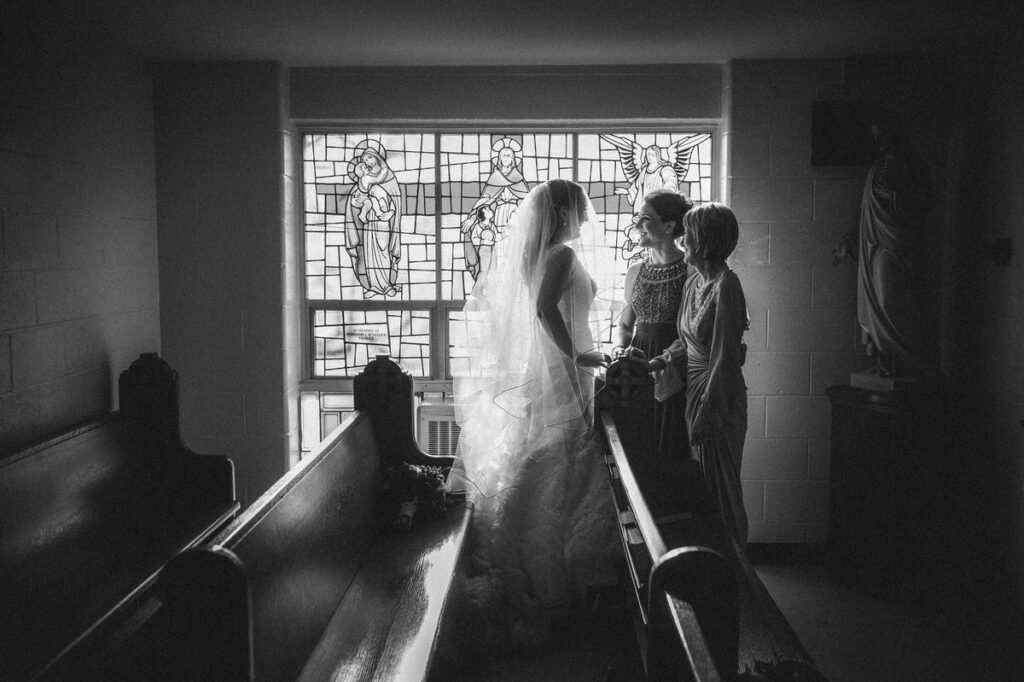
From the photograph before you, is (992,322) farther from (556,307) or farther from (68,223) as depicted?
(68,223)

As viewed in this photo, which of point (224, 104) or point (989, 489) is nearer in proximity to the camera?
point (989, 489)

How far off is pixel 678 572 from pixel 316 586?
53.0 inches

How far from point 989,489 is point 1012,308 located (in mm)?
935

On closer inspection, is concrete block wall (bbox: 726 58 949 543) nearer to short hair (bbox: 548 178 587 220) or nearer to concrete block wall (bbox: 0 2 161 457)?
short hair (bbox: 548 178 587 220)

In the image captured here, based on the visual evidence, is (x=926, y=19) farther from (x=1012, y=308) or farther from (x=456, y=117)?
(x=456, y=117)

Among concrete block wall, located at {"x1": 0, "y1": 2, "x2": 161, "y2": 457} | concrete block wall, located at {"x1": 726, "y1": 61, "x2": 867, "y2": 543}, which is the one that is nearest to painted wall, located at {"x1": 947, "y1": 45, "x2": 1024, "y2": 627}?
concrete block wall, located at {"x1": 726, "y1": 61, "x2": 867, "y2": 543}

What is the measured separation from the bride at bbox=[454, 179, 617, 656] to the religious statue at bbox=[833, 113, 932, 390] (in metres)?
1.59

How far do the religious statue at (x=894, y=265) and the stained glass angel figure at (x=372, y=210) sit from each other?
8.94 feet

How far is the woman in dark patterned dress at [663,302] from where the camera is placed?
397cm

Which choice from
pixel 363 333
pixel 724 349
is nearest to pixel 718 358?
pixel 724 349

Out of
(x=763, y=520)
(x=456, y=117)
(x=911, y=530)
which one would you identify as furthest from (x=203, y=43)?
(x=911, y=530)

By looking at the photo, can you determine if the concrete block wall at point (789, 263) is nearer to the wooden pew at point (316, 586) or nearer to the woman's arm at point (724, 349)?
the woman's arm at point (724, 349)

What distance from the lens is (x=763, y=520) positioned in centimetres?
469

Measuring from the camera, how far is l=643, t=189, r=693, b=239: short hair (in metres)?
3.97
